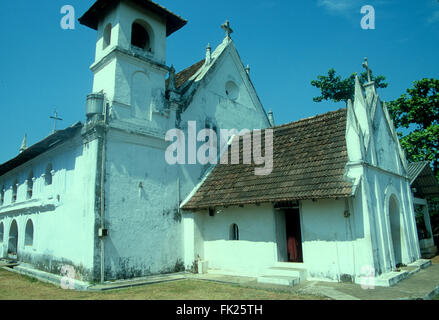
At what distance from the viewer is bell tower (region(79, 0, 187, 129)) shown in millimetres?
12641

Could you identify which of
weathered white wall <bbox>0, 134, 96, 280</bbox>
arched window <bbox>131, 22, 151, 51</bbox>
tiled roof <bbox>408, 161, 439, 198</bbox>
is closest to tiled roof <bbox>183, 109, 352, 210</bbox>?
weathered white wall <bbox>0, 134, 96, 280</bbox>

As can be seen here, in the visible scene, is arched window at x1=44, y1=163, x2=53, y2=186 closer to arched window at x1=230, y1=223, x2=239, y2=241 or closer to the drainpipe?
the drainpipe

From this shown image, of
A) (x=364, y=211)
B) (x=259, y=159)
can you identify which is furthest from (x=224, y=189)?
(x=364, y=211)

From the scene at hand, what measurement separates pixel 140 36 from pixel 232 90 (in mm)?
5840

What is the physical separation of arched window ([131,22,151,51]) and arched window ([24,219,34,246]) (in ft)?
36.0

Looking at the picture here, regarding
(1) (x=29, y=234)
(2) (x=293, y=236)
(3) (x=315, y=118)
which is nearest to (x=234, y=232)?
(2) (x=293, y=236)

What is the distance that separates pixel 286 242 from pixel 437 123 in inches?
631

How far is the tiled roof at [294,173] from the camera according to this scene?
412 inches

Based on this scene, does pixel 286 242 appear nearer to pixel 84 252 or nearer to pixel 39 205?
pixel 84 252

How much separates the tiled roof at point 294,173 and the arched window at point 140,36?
667cm

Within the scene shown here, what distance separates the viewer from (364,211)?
9.93m

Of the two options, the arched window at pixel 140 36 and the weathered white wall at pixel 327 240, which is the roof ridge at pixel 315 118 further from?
the arched window at pixel 140 36

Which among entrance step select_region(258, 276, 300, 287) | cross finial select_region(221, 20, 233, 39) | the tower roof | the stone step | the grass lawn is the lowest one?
the grass lawn

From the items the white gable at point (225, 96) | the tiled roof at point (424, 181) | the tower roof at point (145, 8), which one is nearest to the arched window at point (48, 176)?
the tower roof at point (145, 8)
